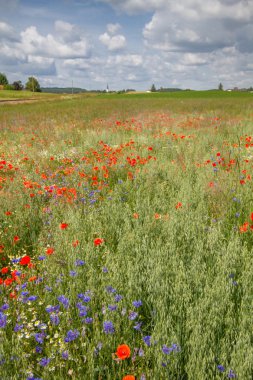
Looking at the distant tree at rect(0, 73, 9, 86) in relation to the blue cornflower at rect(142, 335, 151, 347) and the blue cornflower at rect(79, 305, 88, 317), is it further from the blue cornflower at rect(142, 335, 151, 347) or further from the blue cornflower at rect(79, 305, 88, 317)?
the blue cornflower at rect(142, 335, 151, 347)

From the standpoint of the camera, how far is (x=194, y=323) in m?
1.90

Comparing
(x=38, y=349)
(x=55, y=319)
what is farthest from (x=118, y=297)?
(x=38, y=349)

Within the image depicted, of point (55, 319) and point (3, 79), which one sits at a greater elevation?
point (3, 79)

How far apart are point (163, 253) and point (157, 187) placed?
2.02 m

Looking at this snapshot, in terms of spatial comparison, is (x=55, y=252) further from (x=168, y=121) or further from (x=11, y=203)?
(x=168, y=121)

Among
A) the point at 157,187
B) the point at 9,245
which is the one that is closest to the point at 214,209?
the point at 157,187

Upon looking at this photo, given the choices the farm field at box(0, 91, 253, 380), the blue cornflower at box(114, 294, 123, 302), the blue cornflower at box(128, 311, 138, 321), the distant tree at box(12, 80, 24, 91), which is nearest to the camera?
the farm field at box(0, 91, 253, 380)

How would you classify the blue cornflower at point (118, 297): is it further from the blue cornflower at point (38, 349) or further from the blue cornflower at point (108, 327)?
the blue cornflower at point (38, 349)

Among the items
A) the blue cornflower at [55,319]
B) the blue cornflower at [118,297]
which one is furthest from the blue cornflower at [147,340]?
the blue cornflower at [55,319]

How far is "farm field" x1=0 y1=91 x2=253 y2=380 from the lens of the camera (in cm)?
179

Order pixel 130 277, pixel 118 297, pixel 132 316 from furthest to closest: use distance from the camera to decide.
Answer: pixel 130 277 → pixel 118 297 → pixel 132 316

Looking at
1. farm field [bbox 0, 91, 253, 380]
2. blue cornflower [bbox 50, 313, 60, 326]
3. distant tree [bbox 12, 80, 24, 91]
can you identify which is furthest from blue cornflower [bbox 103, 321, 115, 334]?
distant tree [bbox 12, 80, 24, 91]

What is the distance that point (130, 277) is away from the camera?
2.38 m

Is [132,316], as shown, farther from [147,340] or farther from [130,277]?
[130,277]
